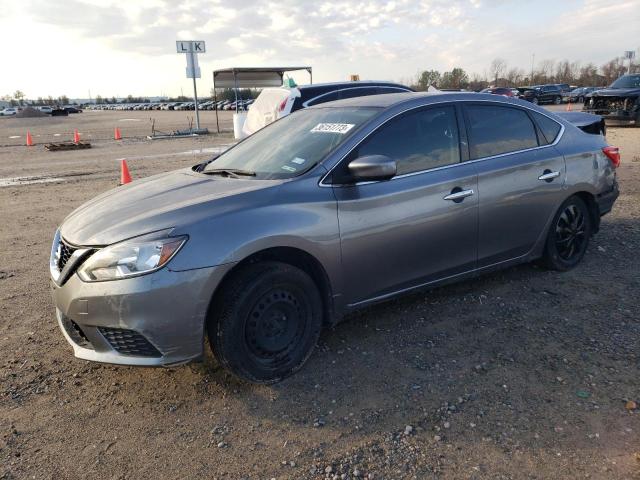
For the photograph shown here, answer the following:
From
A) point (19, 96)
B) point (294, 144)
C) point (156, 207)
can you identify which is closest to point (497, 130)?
point (294, 144)

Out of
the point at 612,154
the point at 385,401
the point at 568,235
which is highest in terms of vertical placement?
the point at 612,154

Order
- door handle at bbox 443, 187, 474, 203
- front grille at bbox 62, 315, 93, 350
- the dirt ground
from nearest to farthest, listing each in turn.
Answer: the dirt ground, front grille at bbox 62, 315, 93, 350, door handle at bbox 443, 187, 474, 203

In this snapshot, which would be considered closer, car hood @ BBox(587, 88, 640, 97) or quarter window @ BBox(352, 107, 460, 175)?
quarter window @ BBox(352, 107, 460, 175)

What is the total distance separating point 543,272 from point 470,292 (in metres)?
0.89

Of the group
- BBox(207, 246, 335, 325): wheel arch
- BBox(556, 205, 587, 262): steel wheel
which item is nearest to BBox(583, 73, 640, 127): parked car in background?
BBox(556, 205, 587, 262): steel wheel

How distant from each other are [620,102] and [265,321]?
19314 millimetres

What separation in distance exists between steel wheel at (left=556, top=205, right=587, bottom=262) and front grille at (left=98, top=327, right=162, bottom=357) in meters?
3.64

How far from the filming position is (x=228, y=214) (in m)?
2.92

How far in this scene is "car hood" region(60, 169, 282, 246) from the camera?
2875mm

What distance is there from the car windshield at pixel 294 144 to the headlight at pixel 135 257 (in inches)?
37.2

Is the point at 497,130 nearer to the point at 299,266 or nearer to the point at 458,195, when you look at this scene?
the point at 458,195

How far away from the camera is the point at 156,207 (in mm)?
3109

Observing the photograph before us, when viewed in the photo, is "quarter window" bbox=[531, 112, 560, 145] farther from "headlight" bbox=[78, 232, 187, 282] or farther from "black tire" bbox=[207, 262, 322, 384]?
"headlight" bbox=[78, 232, 187, 282]

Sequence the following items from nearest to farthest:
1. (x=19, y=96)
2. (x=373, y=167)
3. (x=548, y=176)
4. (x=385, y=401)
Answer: (x=385, y=401) → (x=373, y=167) → (x=548, y=176) → (x=19, y=96)
